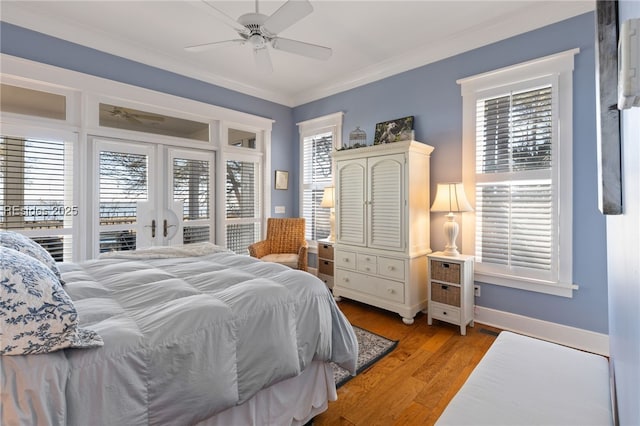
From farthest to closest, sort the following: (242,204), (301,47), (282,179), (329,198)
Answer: (282,179) < (242,204) < (329,198) < (301,47)

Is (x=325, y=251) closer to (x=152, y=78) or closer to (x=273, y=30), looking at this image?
(x=273, y=30)

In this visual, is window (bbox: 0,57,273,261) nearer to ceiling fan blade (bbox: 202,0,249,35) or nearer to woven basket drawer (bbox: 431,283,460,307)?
ceiling fan blade (bbox: 202,0,249,35)

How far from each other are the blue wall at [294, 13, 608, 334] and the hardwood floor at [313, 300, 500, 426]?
58 centimetres

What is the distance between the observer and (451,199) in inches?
115

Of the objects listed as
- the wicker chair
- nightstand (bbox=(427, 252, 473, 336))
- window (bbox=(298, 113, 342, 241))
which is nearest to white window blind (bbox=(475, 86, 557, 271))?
nightstand (bbox=(427, 252, 473, 336))

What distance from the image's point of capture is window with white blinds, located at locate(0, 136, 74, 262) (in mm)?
2732

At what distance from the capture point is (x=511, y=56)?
2.84 meters

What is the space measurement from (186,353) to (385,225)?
247cm

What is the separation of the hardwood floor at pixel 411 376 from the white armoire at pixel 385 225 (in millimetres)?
323

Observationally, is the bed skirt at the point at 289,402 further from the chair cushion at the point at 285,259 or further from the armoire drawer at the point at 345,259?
the chair cushion at the point at 285,259

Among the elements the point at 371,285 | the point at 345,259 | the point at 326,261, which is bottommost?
the point at 371,285

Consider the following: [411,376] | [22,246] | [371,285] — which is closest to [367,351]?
[411,376]

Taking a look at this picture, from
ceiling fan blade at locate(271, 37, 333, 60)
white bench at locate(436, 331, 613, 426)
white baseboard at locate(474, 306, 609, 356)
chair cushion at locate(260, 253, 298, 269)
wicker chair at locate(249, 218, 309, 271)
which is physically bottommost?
white baseboard at locate(474, 306, 609, 356)

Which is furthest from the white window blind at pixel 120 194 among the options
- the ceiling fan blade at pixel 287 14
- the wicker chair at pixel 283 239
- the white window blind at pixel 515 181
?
the white window blind at pixel 515 181
